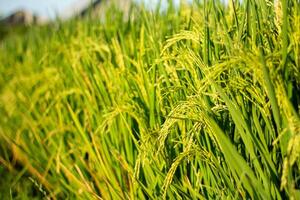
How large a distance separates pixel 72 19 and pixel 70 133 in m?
1.05

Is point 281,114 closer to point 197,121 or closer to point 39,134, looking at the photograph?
point 197,121

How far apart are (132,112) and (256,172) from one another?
0.46m

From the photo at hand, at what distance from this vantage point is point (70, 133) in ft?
6.59

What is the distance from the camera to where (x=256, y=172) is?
3.32 feet

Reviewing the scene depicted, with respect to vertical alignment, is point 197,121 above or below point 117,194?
above

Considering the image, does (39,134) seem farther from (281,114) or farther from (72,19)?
(281,114)

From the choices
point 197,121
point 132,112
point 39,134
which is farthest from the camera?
point 39,134

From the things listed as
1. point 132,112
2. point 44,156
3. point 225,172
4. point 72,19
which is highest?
point 72,19

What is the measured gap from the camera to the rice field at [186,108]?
3.14 ft

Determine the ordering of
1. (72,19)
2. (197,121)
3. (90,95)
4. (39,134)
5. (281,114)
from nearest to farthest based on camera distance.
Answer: (281,114), (197,121), (90,95), (39,134), (72,19)

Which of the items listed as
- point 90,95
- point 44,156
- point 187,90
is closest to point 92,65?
point 90,95

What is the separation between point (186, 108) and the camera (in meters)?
1.15

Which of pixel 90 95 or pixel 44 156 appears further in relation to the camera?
pixel 44 156

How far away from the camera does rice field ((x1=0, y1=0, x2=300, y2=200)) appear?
0.96 meters
